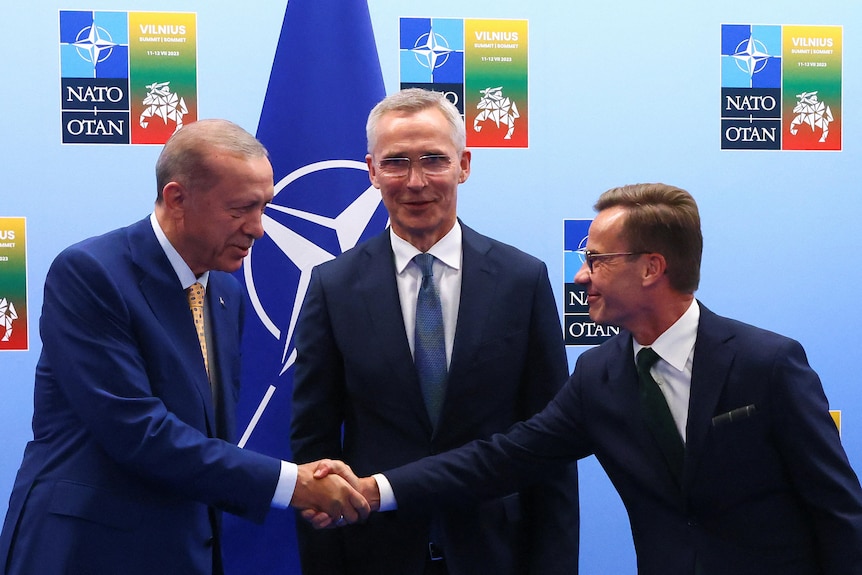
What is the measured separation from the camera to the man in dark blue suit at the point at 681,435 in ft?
6.49

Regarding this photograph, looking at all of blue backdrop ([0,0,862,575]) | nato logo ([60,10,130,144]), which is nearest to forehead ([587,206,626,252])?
blue backdrop ([0,0,862,575])

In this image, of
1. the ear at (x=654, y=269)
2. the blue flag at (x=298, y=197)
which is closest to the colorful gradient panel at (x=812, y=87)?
the blue flag at (x=298, y=197)

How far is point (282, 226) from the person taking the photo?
311cm

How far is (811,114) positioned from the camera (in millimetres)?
4359

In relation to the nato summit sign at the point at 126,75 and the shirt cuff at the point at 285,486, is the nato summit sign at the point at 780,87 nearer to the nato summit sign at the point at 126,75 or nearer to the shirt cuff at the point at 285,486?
the nato summit sign at the point at 126,75

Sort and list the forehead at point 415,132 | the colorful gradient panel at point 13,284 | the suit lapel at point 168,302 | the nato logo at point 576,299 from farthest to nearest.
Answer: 1. the nato logo at point 576,299
2. the colorful gradient panel at point 13,284
3. the forehead at point 415,132
4. the suit lapel at point 168,302

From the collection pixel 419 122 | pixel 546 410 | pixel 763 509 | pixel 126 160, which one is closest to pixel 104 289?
pixel 419 122

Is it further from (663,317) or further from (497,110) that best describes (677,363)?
(497,110)

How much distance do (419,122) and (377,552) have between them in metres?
1.07

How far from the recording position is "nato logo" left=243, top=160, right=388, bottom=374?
3.09 m

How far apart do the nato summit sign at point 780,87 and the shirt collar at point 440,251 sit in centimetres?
224

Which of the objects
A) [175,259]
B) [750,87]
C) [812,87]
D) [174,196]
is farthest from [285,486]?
[812,87]

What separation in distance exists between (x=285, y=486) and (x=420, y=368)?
1.45 ft

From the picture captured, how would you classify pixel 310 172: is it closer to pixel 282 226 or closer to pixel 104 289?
pixel 282 226
